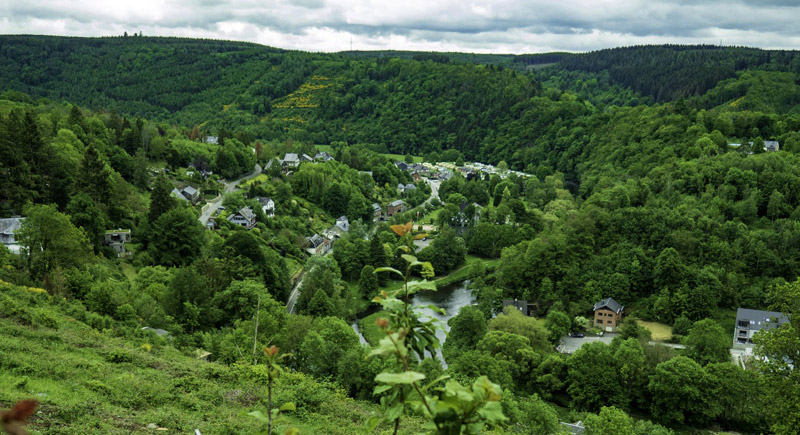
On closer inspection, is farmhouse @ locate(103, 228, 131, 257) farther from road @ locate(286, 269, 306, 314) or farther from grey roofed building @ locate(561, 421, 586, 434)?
grey roofed building @ locate(561, 421, 586, 434)

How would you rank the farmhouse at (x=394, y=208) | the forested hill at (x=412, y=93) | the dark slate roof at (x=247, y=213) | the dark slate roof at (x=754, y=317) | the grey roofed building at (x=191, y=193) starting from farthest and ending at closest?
the forested hill at (x=412, y=93), the farmhouse at (x=394, y=208), the grey roofed building at (x=191, y=193), the dark slate roof at (x=247, y=213), the dark slate roof at (x=754, y=317)

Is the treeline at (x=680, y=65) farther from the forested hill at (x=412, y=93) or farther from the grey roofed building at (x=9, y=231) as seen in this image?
the grey roofed building at (x=9, y=231)

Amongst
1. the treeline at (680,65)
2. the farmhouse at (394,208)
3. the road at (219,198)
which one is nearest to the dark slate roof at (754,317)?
the road at (219,198)

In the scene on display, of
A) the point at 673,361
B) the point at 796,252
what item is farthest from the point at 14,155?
the point at 796,252

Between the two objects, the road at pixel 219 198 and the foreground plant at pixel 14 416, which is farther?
the road at pixel 219 198

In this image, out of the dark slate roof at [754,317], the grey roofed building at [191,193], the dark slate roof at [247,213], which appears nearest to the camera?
the dark slate roof at [754,317]

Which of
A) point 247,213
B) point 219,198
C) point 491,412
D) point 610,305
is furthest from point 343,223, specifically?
point 491,412

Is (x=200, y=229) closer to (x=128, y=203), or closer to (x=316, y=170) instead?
(x=128, y=203)
